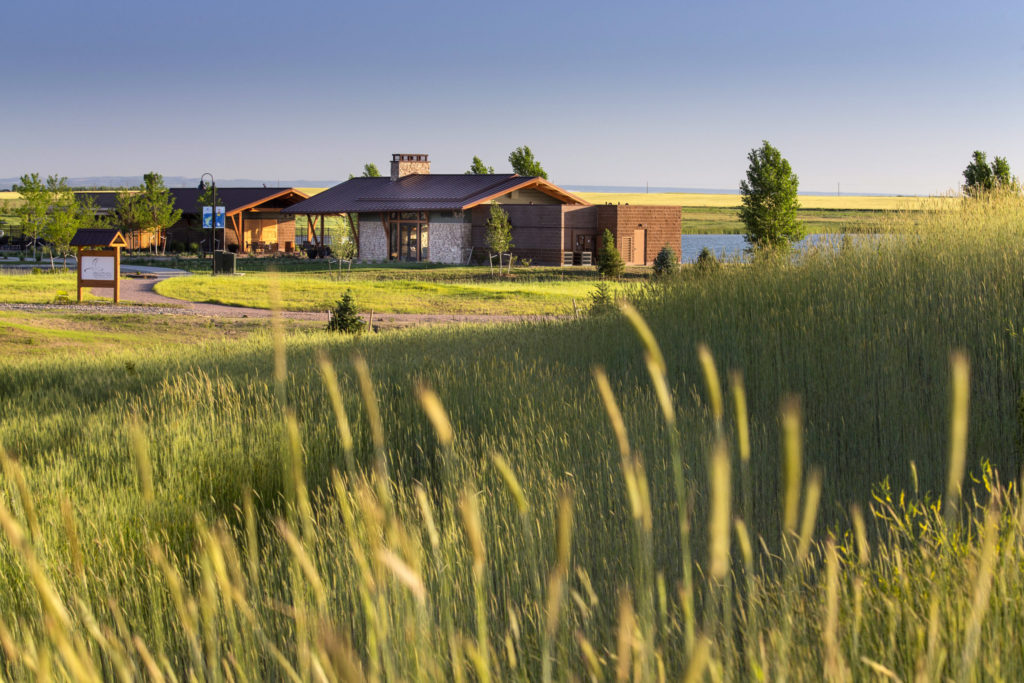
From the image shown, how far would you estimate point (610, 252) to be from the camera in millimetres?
42281

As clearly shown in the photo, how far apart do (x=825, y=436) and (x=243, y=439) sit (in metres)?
5.02

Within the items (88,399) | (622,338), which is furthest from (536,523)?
(88,399)

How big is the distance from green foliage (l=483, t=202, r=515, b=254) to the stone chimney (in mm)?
10253

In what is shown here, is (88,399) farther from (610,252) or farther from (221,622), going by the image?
(610,252)

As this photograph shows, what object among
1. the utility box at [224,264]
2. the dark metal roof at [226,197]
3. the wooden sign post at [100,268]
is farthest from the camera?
the dark metal roof at [226,197]

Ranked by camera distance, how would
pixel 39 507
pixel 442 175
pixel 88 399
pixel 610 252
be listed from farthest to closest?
pixel 442 175 < pixel 610 252 < pixel 88 399 < pixel 39 507

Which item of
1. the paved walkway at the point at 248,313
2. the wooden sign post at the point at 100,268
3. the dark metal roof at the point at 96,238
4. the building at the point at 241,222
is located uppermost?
the building at the point at 241,222

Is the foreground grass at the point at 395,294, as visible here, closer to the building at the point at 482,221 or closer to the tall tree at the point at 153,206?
the building at the point at 482,221

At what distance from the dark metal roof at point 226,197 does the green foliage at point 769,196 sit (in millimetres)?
30335

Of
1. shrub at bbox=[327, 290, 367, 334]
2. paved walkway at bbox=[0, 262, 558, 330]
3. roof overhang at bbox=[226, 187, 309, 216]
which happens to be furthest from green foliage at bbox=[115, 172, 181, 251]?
shrub at bbox=[327, 290, 367, 334]

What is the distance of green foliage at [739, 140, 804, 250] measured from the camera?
1970 inches

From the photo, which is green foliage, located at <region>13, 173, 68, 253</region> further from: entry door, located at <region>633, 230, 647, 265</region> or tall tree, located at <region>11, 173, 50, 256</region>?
entry door, located at <region>633, 230, 647, 265</region>

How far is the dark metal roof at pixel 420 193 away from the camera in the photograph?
4862cm

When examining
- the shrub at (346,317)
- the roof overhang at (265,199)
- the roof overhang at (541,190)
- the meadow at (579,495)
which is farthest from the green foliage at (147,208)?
the meadow at (579,495)
